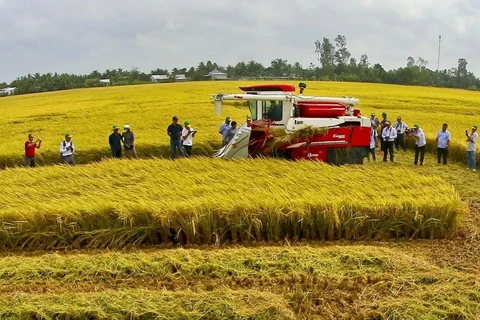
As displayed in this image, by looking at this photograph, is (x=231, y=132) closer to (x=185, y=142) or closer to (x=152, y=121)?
(x=185, y=142)

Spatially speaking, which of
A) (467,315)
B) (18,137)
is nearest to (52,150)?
(18,137)

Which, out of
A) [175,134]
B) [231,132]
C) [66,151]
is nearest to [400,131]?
[231,132]

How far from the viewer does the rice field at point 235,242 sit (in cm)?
476

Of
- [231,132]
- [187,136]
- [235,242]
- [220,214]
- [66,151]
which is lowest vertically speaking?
[235,242]

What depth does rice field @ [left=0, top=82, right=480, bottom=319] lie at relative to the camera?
4758 millimetres

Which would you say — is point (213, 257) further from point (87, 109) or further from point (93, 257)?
point (87, 109)

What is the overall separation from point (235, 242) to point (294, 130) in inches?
203

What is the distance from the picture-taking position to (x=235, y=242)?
7016 millimetres

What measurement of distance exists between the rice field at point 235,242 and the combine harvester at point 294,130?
1363 millimetres

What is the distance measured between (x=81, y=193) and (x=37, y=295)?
134 inches

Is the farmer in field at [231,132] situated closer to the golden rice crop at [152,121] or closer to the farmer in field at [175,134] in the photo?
the farmer in field at [175,134]

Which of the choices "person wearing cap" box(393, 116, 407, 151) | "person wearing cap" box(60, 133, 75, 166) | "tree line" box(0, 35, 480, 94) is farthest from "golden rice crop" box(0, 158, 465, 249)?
"tree line" box(0, 35, 480, 94)

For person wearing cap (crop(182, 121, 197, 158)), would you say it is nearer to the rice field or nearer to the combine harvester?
the combine harvester

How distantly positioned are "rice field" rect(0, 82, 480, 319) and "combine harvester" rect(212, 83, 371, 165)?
1.36 meters
